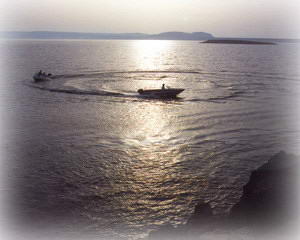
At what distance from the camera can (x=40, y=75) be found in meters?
69.8

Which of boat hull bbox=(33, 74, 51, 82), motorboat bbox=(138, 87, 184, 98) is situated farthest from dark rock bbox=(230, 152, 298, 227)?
boat hull bbox=(33, 74, 51, 82)

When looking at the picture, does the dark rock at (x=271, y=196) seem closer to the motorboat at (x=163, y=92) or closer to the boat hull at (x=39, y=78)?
the motorboat at (x=163, y=92)

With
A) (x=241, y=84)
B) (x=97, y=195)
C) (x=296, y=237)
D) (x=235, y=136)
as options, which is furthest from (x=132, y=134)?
(x=241, y=84)

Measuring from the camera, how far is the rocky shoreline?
14.9m

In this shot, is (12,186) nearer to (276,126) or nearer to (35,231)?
(35,231)

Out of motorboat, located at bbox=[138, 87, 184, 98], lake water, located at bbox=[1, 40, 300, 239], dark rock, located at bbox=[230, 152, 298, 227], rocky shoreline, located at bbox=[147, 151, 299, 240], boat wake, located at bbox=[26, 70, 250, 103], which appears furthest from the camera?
boat wake, located at bbox=[26, 70, 250, 103]

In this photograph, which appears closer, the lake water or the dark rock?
the dark rock

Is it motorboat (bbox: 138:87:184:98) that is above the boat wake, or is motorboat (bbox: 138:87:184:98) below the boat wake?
below

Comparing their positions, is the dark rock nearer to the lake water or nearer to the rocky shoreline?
the rocky shoreline

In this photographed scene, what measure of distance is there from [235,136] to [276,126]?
7.17 meters

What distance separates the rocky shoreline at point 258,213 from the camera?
48.9 feet

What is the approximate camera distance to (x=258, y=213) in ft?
53.7

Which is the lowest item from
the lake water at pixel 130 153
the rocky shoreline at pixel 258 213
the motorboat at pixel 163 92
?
the rocky shoreline at pixel 258 213

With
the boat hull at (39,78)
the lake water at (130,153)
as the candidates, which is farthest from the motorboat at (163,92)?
the boat hull at (39,78)
